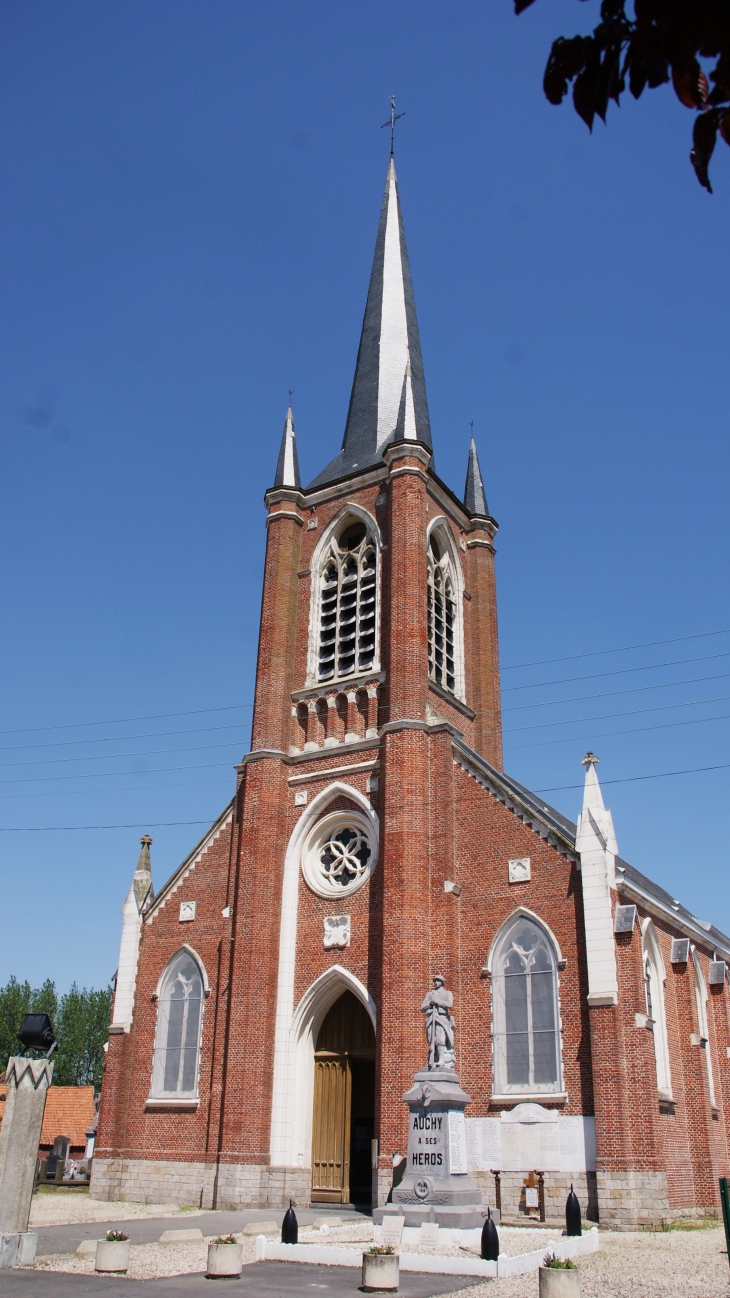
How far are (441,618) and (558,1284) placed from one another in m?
19.7

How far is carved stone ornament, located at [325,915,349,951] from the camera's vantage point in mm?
23047

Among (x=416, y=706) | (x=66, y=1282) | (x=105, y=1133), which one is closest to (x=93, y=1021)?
(x=105, y=1133)

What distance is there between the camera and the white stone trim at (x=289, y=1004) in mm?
22312

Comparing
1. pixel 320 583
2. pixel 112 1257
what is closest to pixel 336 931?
pixel 320 583

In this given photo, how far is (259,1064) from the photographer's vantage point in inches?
882

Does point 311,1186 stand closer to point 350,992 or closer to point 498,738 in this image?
point 350,992

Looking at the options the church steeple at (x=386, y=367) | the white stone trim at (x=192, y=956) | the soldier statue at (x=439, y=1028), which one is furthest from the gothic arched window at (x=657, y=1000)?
the church steeple at (x=386, y=367)

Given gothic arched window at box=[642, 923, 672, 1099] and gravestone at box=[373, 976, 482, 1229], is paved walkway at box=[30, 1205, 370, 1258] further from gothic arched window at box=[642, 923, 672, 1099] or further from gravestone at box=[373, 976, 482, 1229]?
gothic arched window at box=[642, 923, 672, 1099]

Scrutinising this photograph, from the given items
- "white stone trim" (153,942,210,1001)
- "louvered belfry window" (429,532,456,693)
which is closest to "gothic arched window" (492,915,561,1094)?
"white stone trim" (153,942,210,1001)

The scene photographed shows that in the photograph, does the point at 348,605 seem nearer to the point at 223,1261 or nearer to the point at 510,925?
the point at 510,925

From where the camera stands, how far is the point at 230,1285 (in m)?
11.2

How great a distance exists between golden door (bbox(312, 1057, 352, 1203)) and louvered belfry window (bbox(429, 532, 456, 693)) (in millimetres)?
9692

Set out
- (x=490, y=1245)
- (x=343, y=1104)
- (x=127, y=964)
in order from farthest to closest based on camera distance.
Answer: (x=127, y=964) < (x=343, y=1104) < (x=490, y=1245)

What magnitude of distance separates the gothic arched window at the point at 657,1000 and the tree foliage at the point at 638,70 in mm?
20263
